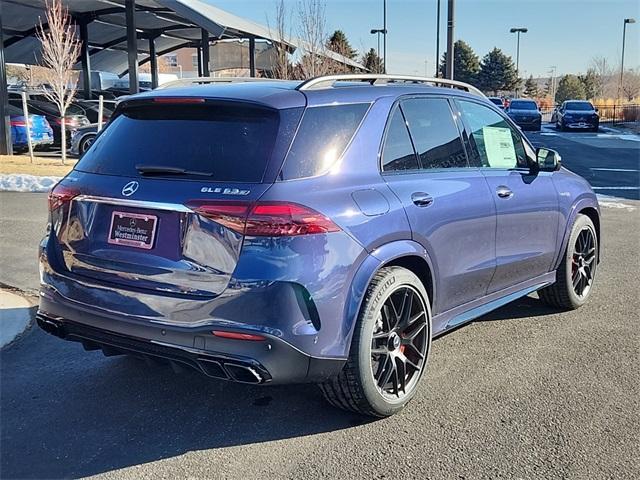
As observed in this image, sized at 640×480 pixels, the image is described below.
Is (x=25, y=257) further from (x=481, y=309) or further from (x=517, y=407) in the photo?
(x=517, y=407)

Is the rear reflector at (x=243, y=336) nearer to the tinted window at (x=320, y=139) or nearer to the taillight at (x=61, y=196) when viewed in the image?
the tinted window at (x=320, y=139)

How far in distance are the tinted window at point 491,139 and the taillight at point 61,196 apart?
2.57m

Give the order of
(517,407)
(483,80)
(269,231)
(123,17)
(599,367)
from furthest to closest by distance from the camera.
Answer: (483,80)
(123,17)
(599,367)
(517,407)
(269,231)

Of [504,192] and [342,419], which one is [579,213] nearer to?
[504,192]

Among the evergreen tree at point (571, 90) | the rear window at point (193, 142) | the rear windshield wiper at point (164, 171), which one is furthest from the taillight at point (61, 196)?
the evergreen tree at point (571, 90)

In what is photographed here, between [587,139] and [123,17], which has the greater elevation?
[123,17]

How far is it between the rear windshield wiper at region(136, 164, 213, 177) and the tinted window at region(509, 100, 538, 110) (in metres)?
34.8

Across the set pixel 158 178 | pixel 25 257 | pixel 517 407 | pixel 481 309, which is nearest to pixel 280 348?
pixel 158 178

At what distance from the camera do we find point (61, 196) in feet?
11.7

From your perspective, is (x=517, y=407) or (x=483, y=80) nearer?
(x=517, y=407)

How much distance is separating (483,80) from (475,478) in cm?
8510

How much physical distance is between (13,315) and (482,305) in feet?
11.9

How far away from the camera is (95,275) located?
3.38 m

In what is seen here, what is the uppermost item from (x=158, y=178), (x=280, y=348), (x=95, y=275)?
(x=158, y=178)
